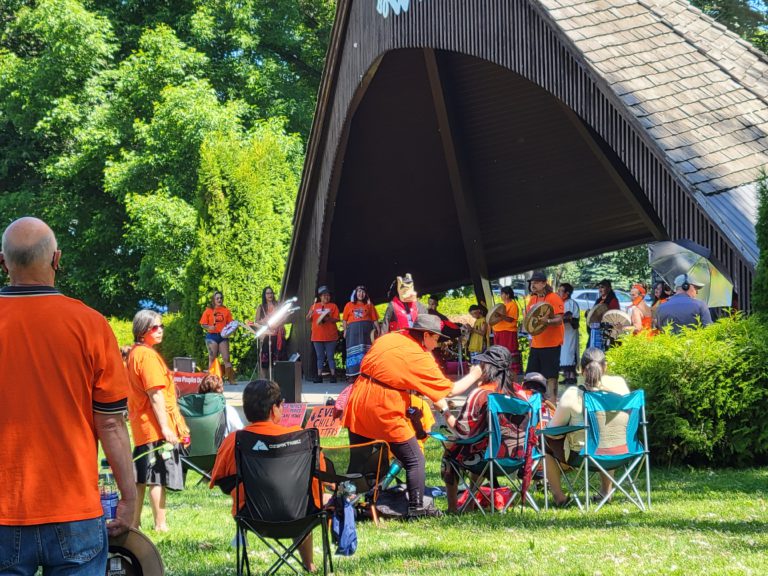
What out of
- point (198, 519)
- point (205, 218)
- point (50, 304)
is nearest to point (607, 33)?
point (198, 519)

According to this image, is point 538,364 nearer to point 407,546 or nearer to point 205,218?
point 407,546

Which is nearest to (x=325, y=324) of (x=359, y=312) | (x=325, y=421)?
(x=359, y=312)

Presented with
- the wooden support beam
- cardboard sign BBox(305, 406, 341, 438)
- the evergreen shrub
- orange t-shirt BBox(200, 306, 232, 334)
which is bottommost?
cardboard sign BBox(305, 406, 341, 438)

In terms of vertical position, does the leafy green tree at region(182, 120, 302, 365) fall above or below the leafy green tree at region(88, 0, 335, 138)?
below

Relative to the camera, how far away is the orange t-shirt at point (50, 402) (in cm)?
334

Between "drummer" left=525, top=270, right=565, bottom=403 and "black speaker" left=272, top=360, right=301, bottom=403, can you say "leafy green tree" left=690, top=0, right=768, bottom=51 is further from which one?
"black speaker" left=272, top=360, right=301, bottom=403

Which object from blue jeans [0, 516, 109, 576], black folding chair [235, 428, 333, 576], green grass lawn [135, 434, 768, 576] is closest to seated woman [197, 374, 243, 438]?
green grass lawn [135, 434, 768, 576]

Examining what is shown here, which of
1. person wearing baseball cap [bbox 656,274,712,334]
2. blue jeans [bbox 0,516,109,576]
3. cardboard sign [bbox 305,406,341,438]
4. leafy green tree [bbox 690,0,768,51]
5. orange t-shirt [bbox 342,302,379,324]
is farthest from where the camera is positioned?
leafy green tree [bbox 690,0,768,51]

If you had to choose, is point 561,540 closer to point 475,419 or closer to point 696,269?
point 475,419

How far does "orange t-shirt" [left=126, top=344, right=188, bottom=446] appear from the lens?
705cm

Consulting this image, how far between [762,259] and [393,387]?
3865mm

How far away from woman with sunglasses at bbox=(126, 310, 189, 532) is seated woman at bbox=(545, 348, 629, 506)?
9.27 ft

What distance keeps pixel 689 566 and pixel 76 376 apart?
3639mm

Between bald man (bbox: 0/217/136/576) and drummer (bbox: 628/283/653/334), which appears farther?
drummer (bbox: 628/283/653/334)
